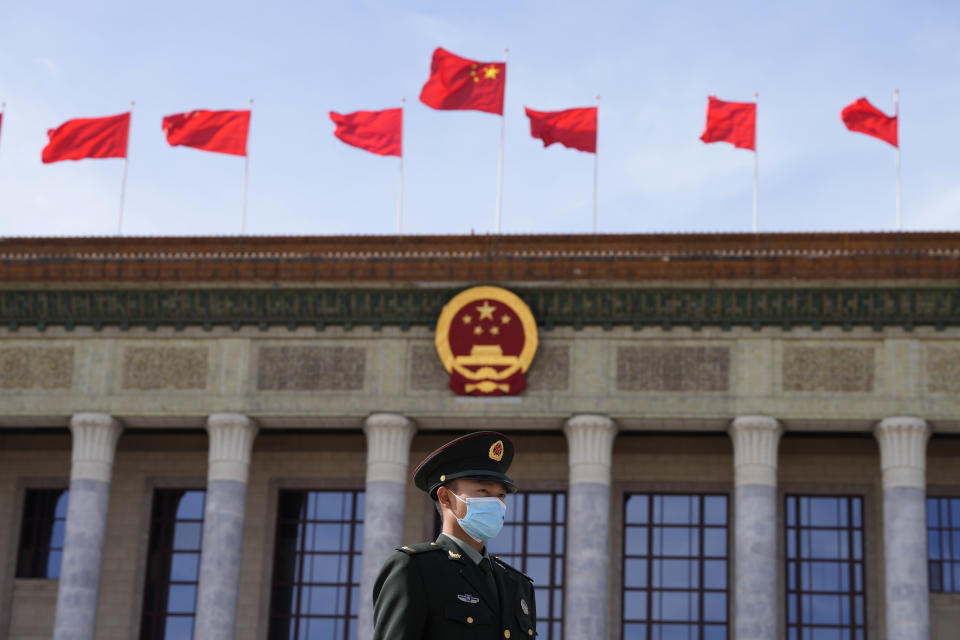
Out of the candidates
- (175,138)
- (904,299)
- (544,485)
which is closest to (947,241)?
(904,299)

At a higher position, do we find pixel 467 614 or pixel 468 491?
pixel 468 491

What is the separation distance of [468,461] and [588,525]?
21.4 metres

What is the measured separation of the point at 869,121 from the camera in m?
29.8

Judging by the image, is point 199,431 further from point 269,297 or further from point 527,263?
point 527,263

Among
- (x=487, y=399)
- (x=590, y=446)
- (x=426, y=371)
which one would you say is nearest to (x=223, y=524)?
(x=426, y=371)

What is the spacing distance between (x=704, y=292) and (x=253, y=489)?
34.4 feet

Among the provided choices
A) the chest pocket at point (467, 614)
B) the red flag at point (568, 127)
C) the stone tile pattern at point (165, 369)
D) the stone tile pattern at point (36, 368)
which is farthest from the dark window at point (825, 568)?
the chest pocket at point (467, 614)

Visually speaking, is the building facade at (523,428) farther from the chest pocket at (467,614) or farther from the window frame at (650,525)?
the chest pocket at (467,614)

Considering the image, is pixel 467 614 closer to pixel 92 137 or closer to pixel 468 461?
pixel 468 461

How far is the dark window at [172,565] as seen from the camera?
101 feet

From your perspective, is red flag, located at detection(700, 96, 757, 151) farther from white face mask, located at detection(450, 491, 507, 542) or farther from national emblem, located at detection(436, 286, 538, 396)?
white face mask, located at detection(450, 491, 507, 542)

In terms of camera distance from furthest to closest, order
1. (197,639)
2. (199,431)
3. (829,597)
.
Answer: (199,431)
(829,597)
(197,639)

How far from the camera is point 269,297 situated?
94.3 ft

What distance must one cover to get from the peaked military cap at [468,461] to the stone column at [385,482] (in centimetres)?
A: 2161
